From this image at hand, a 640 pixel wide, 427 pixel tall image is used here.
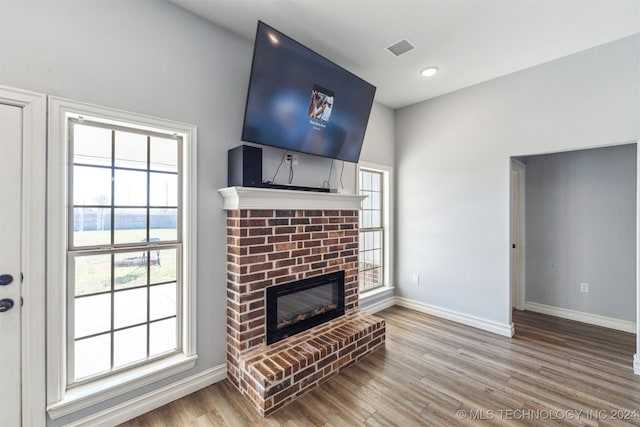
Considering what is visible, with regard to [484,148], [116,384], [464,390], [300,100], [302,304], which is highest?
[300,100]

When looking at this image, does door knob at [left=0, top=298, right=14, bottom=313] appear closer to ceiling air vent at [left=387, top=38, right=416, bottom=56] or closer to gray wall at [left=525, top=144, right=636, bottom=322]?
Result: ceiling air vent at [left=387, top=38, right=416, bottom=56]

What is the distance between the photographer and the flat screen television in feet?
6.80

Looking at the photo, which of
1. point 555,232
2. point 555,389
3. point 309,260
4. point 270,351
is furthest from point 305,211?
point 555,232

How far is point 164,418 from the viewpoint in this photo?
1859 millimetres

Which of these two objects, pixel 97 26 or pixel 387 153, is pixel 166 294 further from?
pixel 387 153

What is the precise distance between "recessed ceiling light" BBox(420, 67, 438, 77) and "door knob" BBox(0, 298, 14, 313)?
3.80m

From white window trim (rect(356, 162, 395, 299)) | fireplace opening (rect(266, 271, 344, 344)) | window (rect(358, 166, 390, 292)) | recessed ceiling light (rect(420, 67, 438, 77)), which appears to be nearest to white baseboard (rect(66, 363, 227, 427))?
fireplace opening (rect(266, 271, 344, 344))

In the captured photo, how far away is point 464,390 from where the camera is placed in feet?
6.98

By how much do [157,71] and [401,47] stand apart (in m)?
2.09

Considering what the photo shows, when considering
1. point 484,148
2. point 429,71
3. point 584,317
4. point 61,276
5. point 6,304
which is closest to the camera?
point 6,304

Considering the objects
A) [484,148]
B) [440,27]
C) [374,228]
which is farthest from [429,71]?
[374,228]

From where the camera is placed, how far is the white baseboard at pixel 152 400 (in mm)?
1739

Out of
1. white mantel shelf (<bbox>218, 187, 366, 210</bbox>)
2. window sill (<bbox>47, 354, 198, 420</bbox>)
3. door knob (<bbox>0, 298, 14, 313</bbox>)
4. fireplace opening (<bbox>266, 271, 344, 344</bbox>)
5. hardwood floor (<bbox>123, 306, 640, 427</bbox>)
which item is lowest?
hardwood floor (<bbox>123, 306, 640, 427</bbox>)

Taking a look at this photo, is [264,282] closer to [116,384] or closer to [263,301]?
[263,301]
